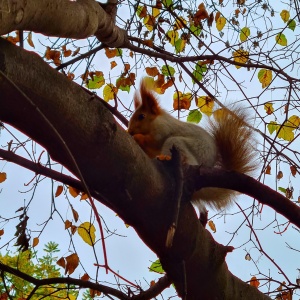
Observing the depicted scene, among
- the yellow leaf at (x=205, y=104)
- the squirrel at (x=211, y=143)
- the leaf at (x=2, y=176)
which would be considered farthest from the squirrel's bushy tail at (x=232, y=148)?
the leaf at (x=2, y=176)

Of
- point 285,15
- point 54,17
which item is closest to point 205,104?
point 285,15

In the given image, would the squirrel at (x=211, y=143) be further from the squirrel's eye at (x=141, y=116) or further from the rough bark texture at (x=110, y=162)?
the rough bark texture at (x=110, y=162)

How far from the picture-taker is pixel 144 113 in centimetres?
304

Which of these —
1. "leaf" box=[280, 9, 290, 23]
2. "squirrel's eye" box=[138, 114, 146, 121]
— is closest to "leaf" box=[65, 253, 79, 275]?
"squirrel's eye" box=[138, 114, 146, 121]

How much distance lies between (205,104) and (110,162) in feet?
5.73

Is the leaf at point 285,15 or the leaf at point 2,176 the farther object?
the leaf at point 285,15

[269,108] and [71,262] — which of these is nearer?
[71,262]

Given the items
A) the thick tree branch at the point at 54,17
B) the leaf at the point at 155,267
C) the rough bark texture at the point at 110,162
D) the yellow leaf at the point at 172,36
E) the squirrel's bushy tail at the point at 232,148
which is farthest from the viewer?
the yellow leaf at the point at 172,36

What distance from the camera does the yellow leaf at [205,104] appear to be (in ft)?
10.4

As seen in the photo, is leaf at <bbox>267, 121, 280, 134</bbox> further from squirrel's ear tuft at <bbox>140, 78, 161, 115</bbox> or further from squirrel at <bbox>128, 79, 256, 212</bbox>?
squirrel's ear tuft at <bbox>140, 78, 161, 115</bbox>

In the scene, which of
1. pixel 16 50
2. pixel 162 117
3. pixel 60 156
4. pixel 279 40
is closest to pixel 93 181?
pixel 60 156

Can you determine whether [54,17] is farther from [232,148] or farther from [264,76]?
[264,76]

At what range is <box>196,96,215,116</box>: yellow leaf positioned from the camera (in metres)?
3.16

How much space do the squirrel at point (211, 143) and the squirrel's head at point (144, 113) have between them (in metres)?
0.04
